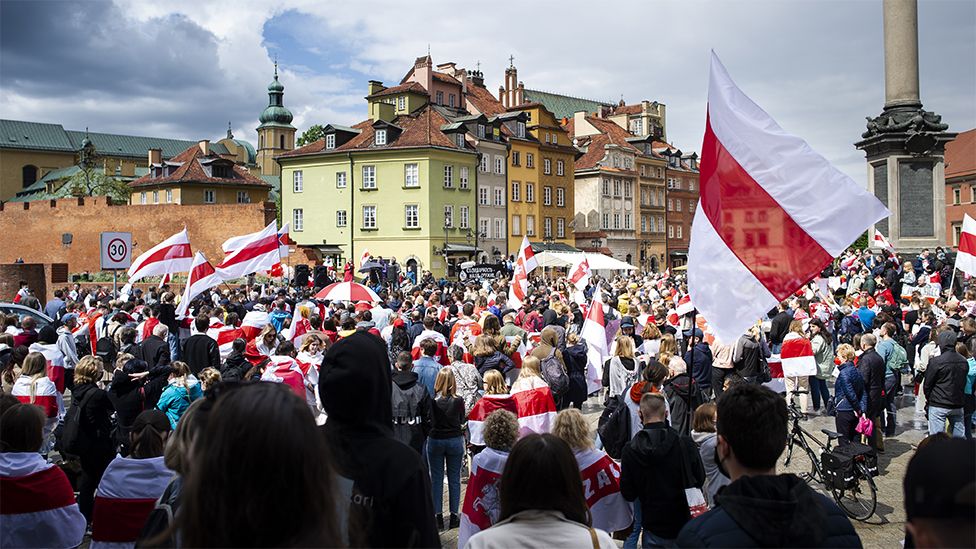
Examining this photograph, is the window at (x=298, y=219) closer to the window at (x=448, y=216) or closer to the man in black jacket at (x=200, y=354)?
the window at (x=448, y=216)

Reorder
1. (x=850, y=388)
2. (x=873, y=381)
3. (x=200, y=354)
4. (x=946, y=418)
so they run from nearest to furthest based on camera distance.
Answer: (x=850, y=388)
(x=946, y=418)
(x=873, y=381)
(x=200, y=354)

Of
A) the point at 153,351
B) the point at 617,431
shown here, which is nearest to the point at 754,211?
the point at 617,431

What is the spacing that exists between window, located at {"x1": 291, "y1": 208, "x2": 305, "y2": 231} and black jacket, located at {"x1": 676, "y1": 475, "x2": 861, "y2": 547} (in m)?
62.8

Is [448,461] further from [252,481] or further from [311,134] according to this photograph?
[311,134]

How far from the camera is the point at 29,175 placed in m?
118

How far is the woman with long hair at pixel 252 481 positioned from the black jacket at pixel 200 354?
9.73 metres

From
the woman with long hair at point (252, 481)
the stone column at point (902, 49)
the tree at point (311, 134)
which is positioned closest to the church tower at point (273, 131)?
the tree at point (311, 134)

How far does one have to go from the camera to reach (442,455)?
857 cm

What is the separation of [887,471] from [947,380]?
1.44m

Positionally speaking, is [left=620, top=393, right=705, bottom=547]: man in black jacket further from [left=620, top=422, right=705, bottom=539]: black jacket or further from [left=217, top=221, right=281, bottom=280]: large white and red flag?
[left=217, top=221, right=281, bottom=280]: large white and red flag

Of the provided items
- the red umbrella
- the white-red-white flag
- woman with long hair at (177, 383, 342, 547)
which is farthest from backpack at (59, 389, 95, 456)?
the red umbrella

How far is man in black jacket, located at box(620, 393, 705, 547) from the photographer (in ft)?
18.5

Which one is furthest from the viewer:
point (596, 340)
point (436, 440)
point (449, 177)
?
point (449, 177)

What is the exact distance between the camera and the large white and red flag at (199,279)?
15.3 meters
